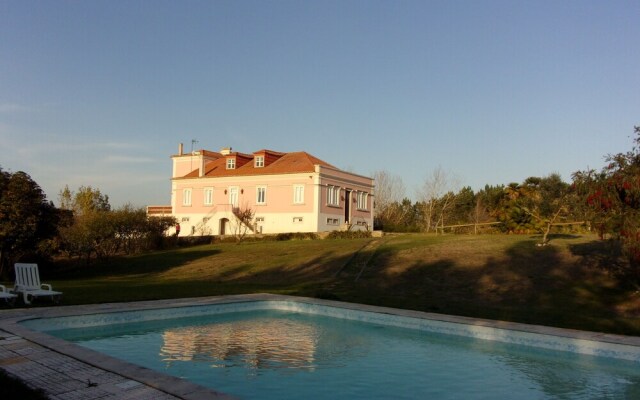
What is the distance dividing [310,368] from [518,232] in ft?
84.3

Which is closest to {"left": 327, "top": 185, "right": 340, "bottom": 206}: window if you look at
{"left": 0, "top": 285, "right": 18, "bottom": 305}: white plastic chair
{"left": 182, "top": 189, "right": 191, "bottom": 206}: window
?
{"left": 182, "top": 189, "right": 191, "bottom": 206}: window

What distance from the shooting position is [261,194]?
46.9 meters

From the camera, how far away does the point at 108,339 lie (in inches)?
433

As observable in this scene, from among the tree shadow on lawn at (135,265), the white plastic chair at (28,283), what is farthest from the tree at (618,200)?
the tree shadow on lawn at (135,265)

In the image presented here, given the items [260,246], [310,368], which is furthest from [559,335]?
[260,246]

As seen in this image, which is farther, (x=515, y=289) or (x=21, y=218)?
(x=21, y=218)

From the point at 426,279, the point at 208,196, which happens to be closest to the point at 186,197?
the point at 208,196

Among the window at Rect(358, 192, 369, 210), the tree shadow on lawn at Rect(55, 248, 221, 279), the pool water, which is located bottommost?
the pool water

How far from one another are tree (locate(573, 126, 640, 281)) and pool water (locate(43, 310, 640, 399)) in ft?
17.8

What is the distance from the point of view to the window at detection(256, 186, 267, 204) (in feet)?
153

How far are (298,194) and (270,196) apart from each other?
9.49 feet

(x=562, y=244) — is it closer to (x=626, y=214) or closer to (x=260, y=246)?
(x=626, y=214)

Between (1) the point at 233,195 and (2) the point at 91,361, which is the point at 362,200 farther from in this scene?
(2) the point at 91,361

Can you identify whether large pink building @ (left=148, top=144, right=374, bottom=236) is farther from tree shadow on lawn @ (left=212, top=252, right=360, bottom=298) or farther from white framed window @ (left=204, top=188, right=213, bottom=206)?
tree shadow on lawn @ (left=212, top=252, right=360, bottom=298)
